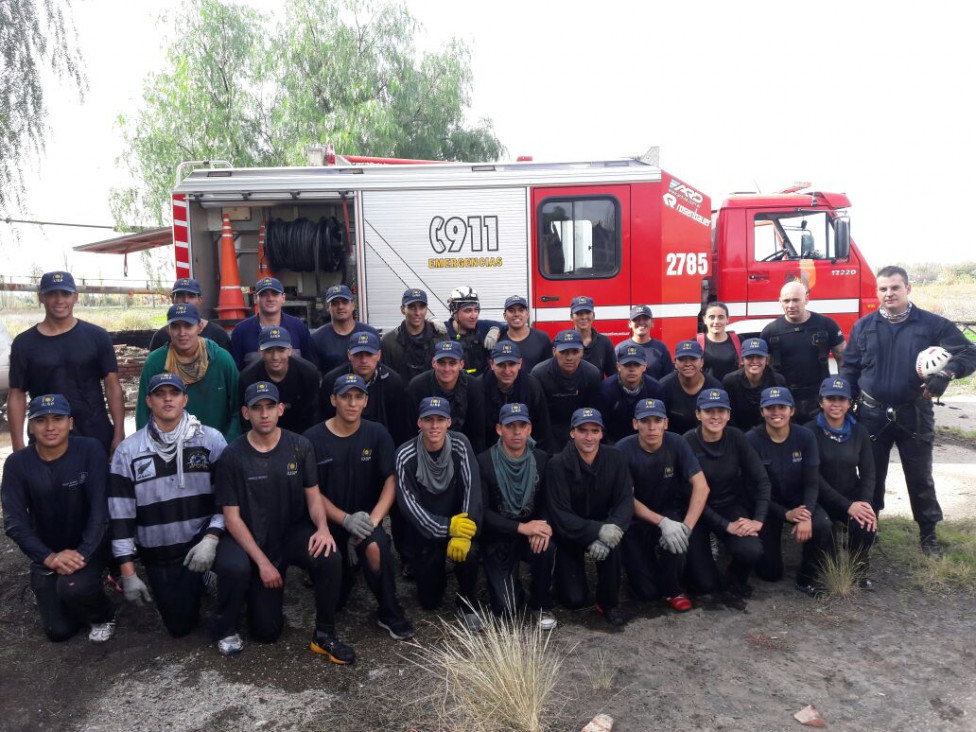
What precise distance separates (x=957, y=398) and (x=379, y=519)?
11.4 meters

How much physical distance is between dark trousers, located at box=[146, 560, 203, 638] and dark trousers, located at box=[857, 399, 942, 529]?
Answer: 15.1 ft

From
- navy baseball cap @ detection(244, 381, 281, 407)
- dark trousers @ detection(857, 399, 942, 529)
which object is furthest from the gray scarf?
dark trousers @ detection(857, 399, 942, 529)

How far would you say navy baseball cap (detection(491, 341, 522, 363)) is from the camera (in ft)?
16.6

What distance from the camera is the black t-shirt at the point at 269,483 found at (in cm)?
421

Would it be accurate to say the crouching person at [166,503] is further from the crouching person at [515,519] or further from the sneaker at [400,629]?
the crouching person at [515,519]

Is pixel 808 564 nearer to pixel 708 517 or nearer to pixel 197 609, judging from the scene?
pixel 708 517

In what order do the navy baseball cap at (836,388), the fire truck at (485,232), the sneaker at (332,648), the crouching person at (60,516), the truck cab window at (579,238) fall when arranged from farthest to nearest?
1. the truck cab window at (579,238)
2. the fire truck at (485,232)
3. the navy baseball cap at (836,388)
4. the crouching person at (60,516)
5. the sneaker at (332,648)

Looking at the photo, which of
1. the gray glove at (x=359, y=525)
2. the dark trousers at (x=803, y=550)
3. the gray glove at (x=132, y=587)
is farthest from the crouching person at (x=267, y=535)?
the dark trousers at (x=803, y=550)

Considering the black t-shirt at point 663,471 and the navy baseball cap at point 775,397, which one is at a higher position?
the navy baseball cap at point 775,397

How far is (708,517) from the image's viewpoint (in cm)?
474

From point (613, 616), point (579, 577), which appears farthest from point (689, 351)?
point (613, 616)

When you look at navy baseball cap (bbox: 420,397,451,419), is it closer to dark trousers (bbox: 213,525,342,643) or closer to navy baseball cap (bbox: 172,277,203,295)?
dark trousers (bbox: 213,525,342,643)

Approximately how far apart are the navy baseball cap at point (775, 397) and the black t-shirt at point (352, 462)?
2.49 metres

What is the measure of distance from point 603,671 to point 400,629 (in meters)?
1.20
